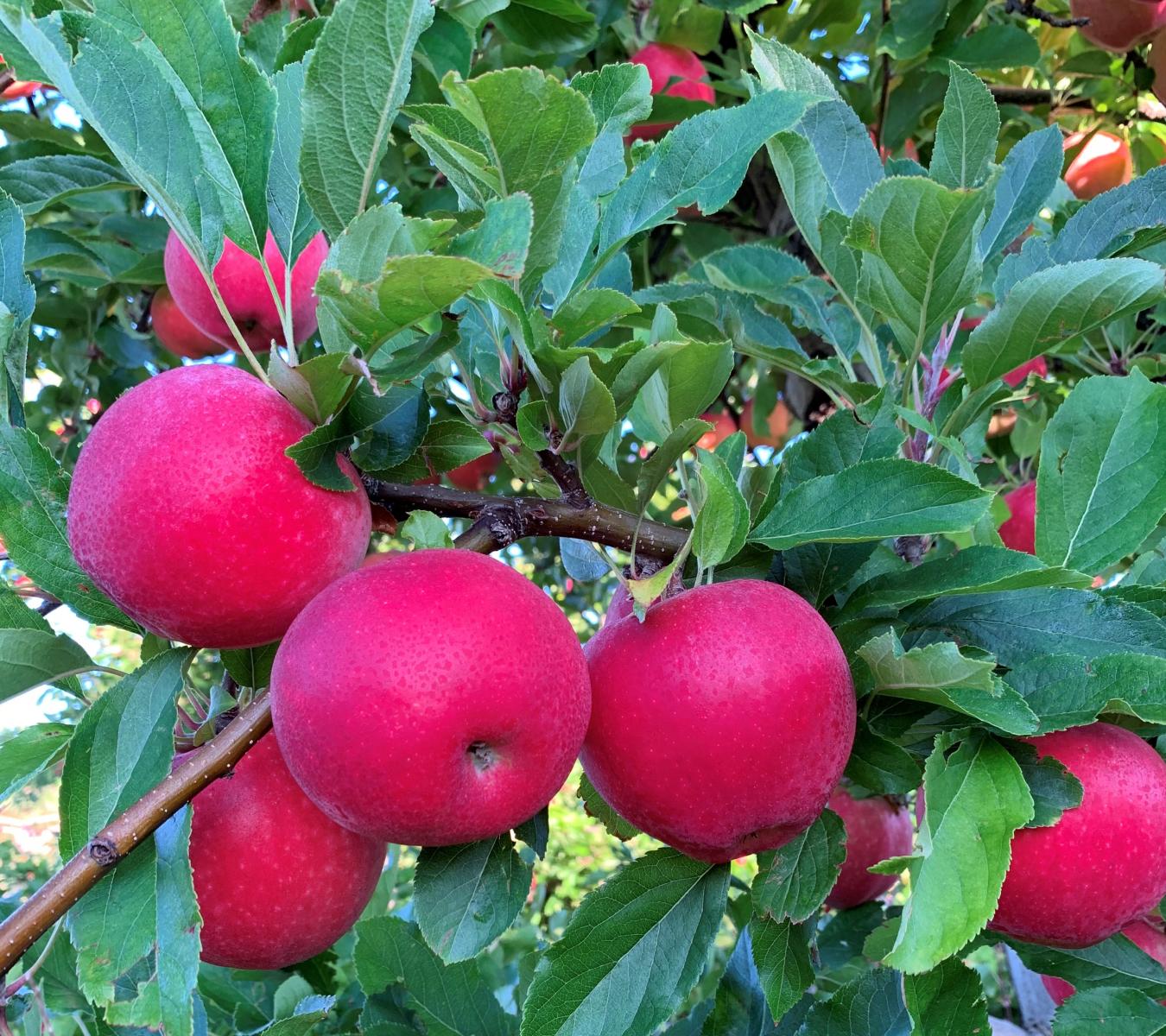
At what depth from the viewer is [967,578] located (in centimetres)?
71

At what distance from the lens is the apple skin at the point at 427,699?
0.63 metres

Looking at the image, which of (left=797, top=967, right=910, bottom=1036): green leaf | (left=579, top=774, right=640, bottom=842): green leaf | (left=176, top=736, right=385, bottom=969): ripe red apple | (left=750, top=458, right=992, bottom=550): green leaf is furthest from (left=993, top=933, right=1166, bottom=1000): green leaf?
(left=176, top=736, right=385, bottom=969): ripe red apple

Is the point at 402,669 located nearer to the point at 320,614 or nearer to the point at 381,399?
the point at 320,614

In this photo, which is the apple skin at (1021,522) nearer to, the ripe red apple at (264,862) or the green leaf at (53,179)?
the ripe red apple at (264,862)

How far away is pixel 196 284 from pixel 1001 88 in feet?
5.67

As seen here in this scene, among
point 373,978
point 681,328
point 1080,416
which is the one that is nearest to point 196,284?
point 681,328

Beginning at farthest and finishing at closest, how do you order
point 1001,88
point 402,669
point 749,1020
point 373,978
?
point 1001,88
point 373,978
point 749,1020
point 402,669

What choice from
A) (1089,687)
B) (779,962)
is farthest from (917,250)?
(779,962)

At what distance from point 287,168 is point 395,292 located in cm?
29

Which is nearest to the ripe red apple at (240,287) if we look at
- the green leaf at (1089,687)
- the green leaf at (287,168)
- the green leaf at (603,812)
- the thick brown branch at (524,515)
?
Answer: the green leaf at (287,168)

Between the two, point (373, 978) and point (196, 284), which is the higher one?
point (196, 284)

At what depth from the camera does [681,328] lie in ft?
3.64

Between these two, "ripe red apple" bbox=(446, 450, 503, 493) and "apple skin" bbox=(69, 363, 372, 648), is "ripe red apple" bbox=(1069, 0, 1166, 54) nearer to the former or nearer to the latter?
"ripe red apple" bbox=(446, 450, 503, 493)

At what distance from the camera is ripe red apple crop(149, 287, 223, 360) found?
73.6 inches
